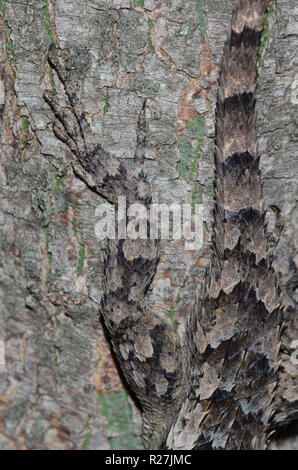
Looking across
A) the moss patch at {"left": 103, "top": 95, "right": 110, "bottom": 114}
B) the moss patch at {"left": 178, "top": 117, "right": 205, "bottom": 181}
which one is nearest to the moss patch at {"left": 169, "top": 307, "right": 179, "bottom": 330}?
the moss patch at {"left": 178, "top": 117, "right": 205, "bottom": 181}

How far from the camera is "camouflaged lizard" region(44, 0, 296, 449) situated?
3.18 meters

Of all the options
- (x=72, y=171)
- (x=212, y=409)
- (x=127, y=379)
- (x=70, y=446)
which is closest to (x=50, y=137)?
(x=72, y=171)

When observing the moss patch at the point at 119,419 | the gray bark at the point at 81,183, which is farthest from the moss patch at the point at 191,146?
the moss patch at the point at 119,419

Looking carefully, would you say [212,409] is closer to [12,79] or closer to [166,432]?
[166,432]

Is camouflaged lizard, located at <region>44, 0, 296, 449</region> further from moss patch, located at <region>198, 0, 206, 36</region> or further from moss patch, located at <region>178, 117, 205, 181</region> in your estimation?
moss patch, located at <region>198, 0, 206, 36</region>

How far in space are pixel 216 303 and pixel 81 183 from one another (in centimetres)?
120

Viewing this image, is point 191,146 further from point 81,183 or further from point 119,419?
point 119,419

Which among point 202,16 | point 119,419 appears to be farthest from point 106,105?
point 119,419

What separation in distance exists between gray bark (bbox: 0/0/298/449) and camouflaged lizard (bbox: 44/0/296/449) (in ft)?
0.38

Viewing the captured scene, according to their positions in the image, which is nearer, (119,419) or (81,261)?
(81,261)

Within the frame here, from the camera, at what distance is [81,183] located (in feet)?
11.5

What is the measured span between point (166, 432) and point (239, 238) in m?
1.56

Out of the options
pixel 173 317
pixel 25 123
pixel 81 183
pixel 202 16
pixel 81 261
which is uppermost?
pixel 202 16

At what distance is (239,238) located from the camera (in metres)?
3.26
